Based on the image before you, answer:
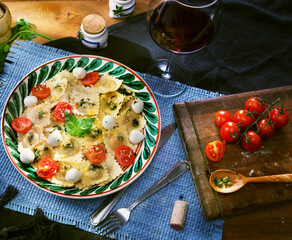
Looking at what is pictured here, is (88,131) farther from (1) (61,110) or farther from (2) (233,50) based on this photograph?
(2) (233,50)

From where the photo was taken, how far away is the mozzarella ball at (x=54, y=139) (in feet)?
8.00

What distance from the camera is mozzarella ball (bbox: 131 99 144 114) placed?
262 cm

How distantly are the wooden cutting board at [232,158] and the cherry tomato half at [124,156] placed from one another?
50 centimetres

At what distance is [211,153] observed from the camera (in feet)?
8.28

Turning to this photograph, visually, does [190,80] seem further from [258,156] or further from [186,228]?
[186,228]

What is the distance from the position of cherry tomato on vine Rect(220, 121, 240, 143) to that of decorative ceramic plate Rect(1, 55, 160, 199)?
55 centimetres

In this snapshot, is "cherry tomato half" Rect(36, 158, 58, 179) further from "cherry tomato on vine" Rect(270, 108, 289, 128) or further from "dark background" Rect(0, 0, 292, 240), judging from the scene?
"cherry tomato on vine" Rect(270, 108, 289, 128)

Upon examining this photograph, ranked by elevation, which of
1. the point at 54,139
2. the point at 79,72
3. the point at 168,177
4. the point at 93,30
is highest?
the point at 93,30

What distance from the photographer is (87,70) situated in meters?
2.84

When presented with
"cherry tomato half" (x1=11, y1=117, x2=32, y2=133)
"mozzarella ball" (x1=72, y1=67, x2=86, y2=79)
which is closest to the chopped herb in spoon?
"mozzarella ball" (x1=72, y1=67, x2=86, y2=79)

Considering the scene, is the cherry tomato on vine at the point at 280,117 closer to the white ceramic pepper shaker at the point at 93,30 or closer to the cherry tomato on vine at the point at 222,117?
the cherry tomato on vine at the point at 222,117

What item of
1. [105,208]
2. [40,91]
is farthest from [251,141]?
[40,91]

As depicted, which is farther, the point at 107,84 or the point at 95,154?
the point at 107,84

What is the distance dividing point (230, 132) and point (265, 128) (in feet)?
1.02
